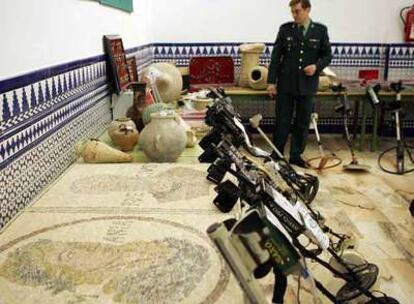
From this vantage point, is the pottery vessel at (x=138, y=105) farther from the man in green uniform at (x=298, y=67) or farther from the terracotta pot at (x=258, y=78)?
the terracotta pot at (x=258, y=78)

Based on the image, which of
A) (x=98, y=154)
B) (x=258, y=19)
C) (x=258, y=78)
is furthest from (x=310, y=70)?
(x=98, y=154)

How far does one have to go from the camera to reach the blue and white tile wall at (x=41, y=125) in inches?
69.7

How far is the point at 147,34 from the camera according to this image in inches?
210

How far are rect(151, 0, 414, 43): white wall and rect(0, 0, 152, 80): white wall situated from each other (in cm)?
205

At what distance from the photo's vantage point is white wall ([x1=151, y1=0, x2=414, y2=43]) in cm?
552

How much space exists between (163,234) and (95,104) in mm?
1620

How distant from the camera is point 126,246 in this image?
1595 millimetres

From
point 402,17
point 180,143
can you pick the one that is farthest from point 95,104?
point 402,17

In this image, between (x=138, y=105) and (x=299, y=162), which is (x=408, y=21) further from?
(x=138, y=105)

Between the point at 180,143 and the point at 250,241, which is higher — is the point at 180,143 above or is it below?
below

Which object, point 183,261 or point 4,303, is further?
point 183,261

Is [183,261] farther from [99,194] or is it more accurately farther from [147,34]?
[147,34]

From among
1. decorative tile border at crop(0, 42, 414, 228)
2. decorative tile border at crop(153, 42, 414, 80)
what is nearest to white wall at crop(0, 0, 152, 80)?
decorative tile border at crop(0, 42, 414, 228)

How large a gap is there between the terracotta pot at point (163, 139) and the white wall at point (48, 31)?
23.3 inches
